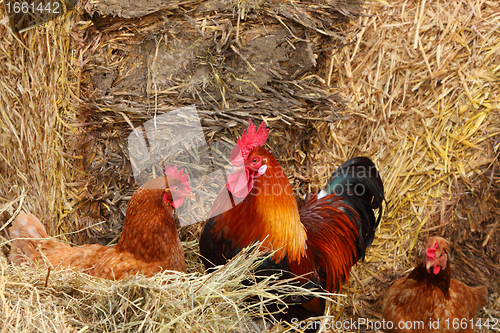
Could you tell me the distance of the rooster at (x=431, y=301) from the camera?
2381 millimetres

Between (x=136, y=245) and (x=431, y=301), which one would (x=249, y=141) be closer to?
(x=136, y=245)

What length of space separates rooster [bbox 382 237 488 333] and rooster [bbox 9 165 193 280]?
1518 millimetres

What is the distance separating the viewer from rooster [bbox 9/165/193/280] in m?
1.95

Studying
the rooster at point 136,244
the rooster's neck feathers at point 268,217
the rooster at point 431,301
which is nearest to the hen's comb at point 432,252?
the rooster at point 431,301

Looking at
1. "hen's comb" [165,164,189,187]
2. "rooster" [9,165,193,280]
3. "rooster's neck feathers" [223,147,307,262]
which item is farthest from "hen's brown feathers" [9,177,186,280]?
"rooster's neck feathers" [223,147,307,262]

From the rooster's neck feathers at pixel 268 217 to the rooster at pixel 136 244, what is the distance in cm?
34

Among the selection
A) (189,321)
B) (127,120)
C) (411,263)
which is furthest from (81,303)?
(411,263)

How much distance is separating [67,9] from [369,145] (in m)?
2.27

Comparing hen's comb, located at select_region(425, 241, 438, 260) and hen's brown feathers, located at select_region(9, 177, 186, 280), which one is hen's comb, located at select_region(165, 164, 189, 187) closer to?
hen's brown feathers, located at select_region(9, 177, 186, 280)

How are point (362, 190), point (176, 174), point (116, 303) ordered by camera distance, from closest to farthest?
point (116, 303) → point (176, 174) → point (362, 190)

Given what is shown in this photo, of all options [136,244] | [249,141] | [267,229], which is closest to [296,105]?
[249,141]

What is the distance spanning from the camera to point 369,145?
2.86 metres

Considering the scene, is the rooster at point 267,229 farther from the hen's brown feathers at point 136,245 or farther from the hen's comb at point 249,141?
the hen's brown feathers at point 136,245

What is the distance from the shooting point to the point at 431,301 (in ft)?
7.93
